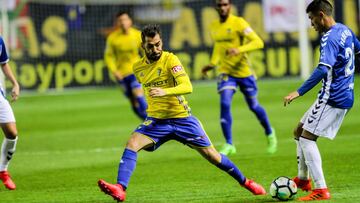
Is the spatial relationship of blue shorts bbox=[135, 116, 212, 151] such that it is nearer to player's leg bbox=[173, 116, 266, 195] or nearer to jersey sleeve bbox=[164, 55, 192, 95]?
player's leg bbox=[173, 116, 266, 195]

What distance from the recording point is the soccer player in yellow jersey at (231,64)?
1401 cm

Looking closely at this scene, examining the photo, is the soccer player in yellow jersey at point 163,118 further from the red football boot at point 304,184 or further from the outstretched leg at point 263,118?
the outstretched leg at point 263,118

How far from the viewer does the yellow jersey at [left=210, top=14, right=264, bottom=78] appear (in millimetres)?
14156

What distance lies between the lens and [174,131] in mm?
9352

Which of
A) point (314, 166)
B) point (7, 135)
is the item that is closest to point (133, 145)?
point (314, 166)

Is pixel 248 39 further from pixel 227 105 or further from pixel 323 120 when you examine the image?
pixel 323 120

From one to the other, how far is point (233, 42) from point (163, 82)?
5.16 meters

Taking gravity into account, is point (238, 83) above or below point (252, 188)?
above

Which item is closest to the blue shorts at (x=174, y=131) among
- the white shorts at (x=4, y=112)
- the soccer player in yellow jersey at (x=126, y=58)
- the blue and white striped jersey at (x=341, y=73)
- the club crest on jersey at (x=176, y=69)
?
the club crest on jersey at (x=176, y=69)

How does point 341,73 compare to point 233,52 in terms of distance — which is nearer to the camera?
point 341,73

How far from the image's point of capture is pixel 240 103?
24203mm

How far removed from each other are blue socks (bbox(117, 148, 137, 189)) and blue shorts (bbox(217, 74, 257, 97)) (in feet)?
16.7

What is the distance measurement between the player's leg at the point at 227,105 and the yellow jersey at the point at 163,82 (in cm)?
452

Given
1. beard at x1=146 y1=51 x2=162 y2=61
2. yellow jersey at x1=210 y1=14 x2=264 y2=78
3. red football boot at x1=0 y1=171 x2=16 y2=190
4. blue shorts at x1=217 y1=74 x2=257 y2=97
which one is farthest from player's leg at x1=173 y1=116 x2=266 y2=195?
yellow jersey at x1=210 y1=14 x2=264 y2=78
